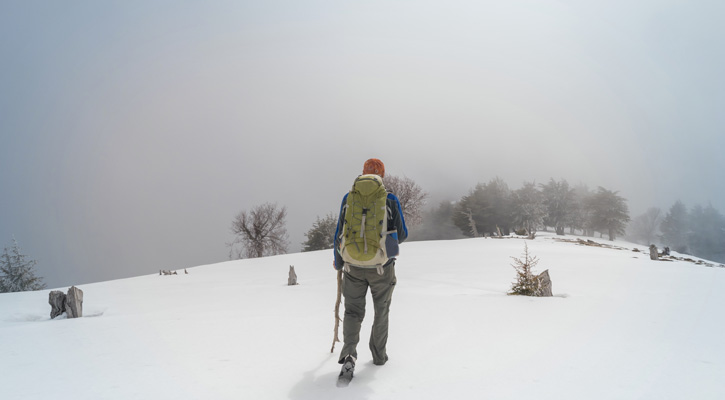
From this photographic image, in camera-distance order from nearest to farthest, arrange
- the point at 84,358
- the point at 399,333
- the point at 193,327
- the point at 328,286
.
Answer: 1. the point at 84,358
2. the point at 399,333
3. the point at 193,327
4. the point at 328,286

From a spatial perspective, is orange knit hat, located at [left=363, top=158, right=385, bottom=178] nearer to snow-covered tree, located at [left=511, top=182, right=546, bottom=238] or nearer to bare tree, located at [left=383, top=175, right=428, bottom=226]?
bare tree, located at [left=383, top=175, right=428, bottom=226]

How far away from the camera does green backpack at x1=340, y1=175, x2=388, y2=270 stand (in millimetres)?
4082

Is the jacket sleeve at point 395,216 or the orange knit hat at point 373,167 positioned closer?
the jacket sleeve at point 395,216

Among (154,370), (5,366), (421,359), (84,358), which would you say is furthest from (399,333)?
(5,366)

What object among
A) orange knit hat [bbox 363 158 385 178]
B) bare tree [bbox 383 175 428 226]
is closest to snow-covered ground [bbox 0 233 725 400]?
orange knit hat [bbox 363 158 385 178]

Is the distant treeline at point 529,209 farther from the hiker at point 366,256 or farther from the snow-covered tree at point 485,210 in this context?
the hiker at point 366,256

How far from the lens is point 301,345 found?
5375 mm

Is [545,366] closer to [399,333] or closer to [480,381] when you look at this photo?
[480,381]

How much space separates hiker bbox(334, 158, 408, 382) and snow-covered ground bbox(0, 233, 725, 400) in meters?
0.38

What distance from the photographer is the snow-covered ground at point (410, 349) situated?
151 inches

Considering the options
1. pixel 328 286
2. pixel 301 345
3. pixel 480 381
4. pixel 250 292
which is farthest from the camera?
pixel 328 286

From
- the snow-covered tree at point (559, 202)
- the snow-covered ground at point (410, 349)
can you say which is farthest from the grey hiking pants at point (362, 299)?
the snow-covered tree at point (559, 202)

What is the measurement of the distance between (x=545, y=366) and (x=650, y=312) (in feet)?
12.9

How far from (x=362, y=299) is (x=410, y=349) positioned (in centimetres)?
129
